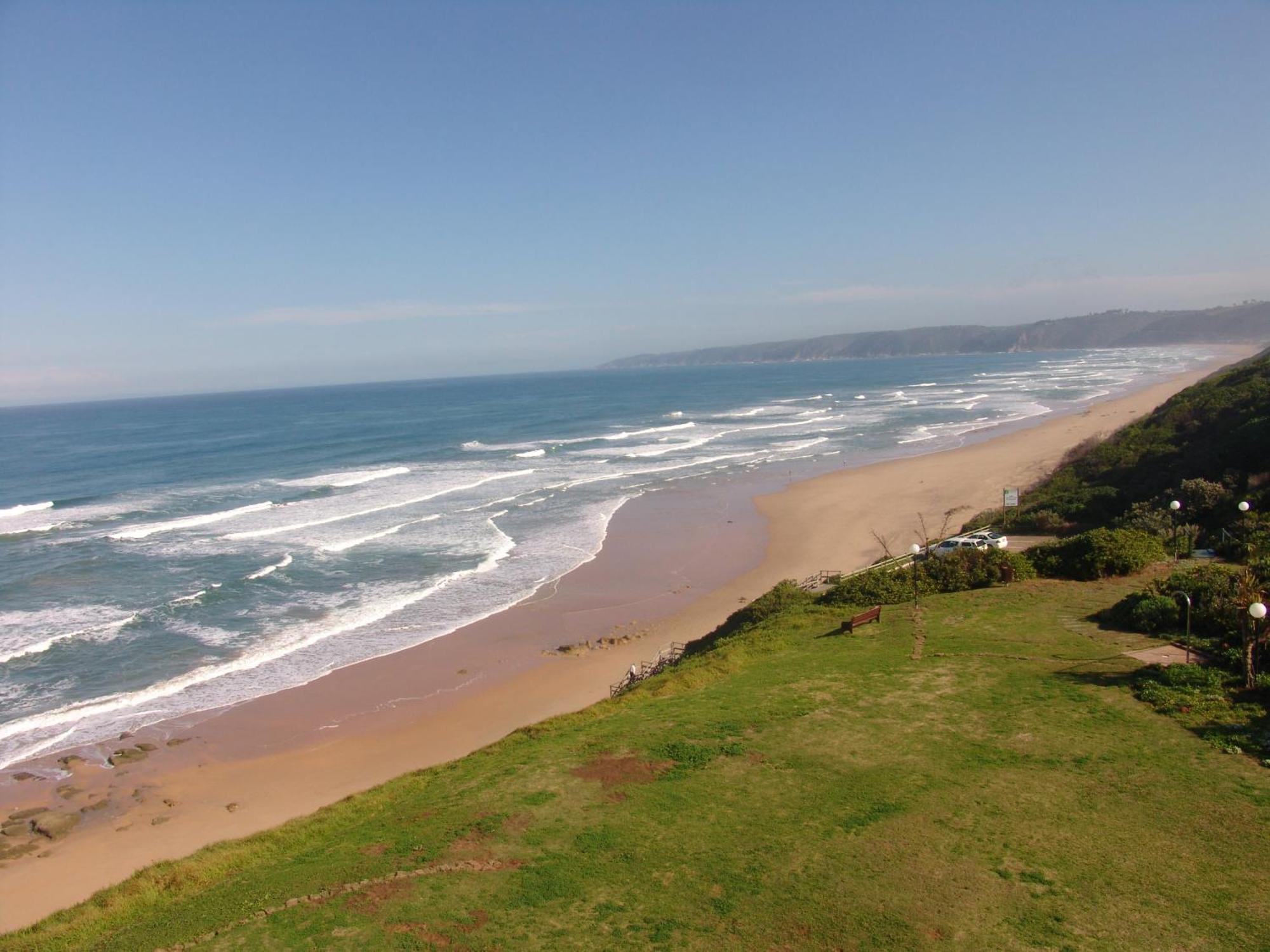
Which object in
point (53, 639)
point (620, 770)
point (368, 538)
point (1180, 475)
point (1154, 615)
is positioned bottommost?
point (53, 639)

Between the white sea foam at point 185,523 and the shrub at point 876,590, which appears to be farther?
the white sea foam at point 185,523

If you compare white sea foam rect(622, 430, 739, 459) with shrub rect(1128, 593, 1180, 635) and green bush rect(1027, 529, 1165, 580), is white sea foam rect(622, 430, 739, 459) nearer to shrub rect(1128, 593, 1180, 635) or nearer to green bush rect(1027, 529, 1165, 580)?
green bush rect(1027, 529, 1165, 580)

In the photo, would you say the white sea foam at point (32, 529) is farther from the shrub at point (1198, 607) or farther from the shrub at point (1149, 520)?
the shrub at point (1149, 520)

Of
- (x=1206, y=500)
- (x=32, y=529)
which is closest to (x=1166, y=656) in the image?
(x=1206, y=500)

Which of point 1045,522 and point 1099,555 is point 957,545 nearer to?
point 1099,555

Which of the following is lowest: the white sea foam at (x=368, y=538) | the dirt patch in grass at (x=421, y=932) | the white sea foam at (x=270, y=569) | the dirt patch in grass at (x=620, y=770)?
the white sea foam at (x=270, y=569)

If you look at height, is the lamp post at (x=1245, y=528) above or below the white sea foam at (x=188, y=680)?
above

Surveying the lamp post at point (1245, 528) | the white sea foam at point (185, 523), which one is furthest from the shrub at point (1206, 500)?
the white sea foam at point (185, 523)
